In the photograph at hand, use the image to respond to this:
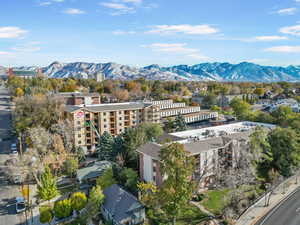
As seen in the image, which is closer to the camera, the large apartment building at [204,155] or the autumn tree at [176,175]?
the autumn tree at [176,175]

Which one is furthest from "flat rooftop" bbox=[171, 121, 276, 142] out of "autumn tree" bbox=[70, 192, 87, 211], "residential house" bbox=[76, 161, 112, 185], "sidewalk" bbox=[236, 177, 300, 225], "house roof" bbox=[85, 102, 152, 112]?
"house roof" bbox=[85, 102, 152, 112]

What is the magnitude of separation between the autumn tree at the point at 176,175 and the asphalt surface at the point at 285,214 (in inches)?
397

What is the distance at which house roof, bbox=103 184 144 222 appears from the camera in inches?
1007

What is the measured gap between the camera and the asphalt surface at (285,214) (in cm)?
2546

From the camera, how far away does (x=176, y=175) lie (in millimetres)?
22203

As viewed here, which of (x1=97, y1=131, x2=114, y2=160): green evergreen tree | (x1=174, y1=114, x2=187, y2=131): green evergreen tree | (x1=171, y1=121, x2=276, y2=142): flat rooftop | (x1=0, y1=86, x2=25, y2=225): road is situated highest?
(x1=171, y1=121, x2=276, y2=142): flat rooftop

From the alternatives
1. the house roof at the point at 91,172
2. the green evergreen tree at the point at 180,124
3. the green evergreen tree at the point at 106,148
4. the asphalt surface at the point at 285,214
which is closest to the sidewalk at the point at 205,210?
the asphalt surface at the point at 285,214

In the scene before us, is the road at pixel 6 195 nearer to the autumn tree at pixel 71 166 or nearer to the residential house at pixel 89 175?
the autumn tree at pixel 71 166

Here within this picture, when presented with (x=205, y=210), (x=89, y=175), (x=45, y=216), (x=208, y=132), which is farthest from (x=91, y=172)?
(x=208, y=132)

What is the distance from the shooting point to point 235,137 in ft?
121

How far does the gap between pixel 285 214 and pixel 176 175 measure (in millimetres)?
15187

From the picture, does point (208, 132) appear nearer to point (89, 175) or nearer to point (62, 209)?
point (89, 175)

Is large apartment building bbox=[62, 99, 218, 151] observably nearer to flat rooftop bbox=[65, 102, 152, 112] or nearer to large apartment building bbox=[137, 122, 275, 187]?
flat rooftop bbox=[65, 102, 152, 112]

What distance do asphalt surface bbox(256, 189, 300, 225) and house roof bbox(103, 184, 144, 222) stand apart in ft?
45.8
